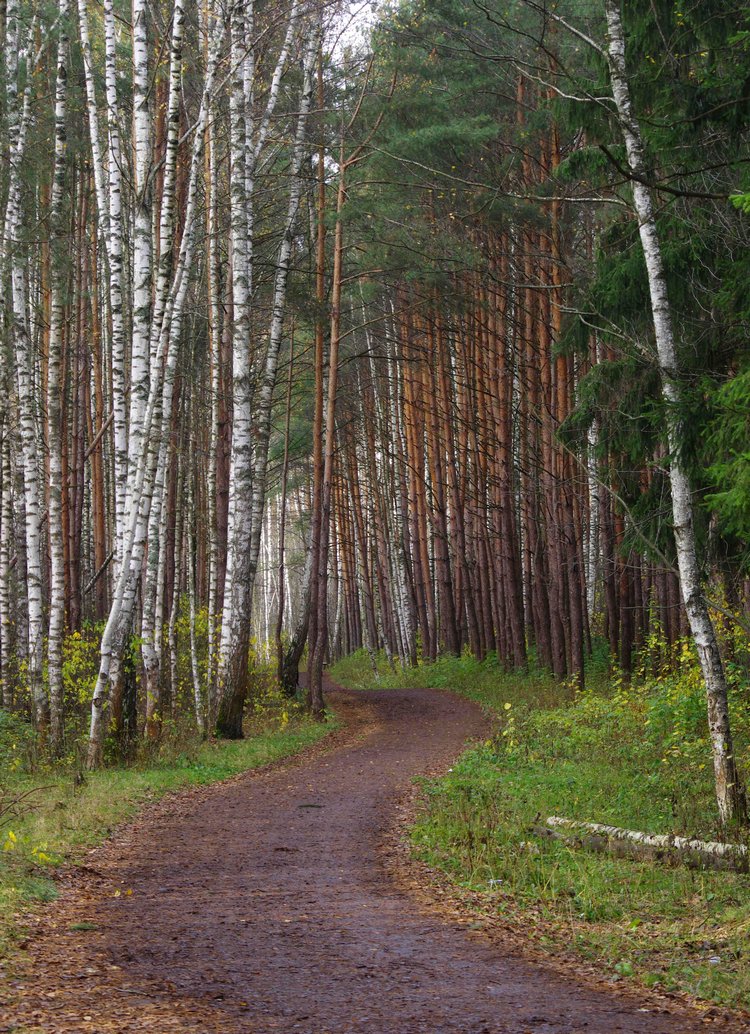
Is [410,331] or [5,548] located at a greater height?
[410,331]

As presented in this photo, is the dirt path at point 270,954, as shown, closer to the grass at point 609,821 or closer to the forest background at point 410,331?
the grass at point 609,821

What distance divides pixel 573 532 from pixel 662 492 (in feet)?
29.2

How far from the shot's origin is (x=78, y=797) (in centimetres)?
1036

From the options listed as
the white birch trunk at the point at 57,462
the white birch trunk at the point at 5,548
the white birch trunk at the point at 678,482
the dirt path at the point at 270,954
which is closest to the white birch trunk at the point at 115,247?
the white birch trunk at the point at 57,462

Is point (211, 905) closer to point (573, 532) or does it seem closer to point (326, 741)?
point (326, 741)

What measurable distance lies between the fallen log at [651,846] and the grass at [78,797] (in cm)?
426

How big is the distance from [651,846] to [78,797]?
5.86m

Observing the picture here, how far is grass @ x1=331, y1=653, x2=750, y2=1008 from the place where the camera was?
239 inches

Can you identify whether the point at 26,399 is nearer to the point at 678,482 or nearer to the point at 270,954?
the point at 678,482

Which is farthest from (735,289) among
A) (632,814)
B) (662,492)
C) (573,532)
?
(573,532)

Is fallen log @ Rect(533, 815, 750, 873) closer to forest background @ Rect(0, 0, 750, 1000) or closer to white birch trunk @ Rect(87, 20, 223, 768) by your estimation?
forest background @ Rect(0, 0, 750, 1000)

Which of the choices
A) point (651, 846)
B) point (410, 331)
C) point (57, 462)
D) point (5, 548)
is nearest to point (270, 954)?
point (651, 846)

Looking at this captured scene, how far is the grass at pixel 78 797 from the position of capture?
700 centimetres

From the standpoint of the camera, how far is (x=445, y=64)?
19.8 meters
